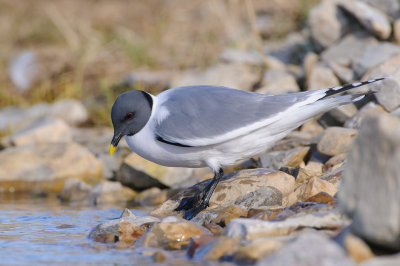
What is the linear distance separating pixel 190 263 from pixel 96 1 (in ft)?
36.6

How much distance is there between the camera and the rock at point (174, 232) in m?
3.77

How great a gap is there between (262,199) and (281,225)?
0.82 m

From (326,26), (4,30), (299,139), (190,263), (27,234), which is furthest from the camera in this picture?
(4,30)

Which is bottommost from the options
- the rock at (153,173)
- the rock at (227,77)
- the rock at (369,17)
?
the rock at (153,173)

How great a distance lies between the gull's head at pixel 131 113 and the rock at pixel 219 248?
1262 millimetres

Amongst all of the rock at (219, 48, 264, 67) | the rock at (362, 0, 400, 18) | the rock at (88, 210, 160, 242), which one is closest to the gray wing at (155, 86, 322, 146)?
the rock at (88, 210, 160, 242)

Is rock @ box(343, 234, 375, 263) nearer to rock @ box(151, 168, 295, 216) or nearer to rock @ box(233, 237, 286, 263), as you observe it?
rock @ box(233, 237, 286, 263)

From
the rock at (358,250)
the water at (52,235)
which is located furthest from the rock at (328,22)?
the rock at (358,250)

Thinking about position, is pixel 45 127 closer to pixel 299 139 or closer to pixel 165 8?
pixel 299 139

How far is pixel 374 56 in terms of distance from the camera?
6.59 meters

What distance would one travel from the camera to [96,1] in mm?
13625

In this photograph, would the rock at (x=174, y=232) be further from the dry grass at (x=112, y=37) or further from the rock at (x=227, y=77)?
Result: the dry grass at (x=112, y=37)

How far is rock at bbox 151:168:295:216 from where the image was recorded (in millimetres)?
4375

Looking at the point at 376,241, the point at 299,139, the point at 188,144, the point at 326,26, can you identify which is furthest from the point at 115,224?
the point at 326,26
